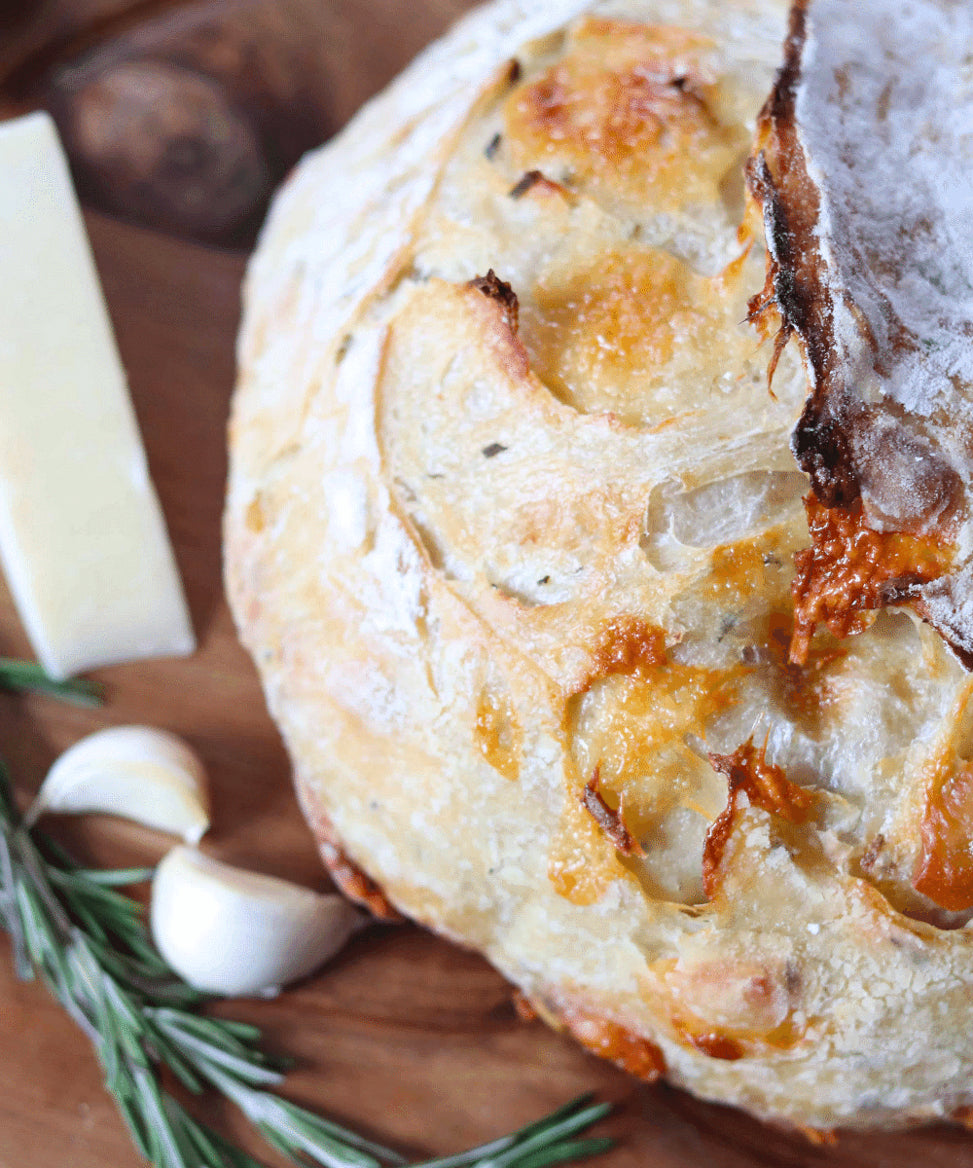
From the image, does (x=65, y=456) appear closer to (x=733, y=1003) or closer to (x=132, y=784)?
(x=132, y=784)

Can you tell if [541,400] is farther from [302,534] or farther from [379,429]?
[302,534]

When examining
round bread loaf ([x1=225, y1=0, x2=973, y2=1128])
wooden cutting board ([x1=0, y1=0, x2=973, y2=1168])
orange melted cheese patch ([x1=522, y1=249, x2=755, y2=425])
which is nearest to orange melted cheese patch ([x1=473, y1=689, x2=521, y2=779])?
round bread loaf ([x1=225, y1=0, x2=973, y2=1128])

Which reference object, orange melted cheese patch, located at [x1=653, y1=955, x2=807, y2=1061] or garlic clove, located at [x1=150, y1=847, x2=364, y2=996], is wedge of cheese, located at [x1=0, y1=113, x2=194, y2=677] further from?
orange melted cheese patch, located at [x1=653, y1=955, x2=807, y2=1061]

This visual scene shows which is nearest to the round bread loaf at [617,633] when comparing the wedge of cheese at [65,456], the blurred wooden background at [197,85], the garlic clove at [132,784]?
the garlic clove at [132,784]

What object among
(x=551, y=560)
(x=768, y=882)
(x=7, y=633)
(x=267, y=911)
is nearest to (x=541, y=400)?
(x=551, y=560)

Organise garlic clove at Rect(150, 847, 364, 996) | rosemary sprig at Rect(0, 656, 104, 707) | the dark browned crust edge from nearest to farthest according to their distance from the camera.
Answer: the dark browned crust edge → garlic clove at Rect(150, 847, 364, 996) → rosemary sprig at Rect(0, 656, 104, 707)

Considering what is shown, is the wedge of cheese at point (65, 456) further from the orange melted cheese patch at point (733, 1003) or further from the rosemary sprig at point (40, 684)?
the orange melted cheese patch at point (733, 1003)

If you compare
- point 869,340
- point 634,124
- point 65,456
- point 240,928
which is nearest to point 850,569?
point 869,340
